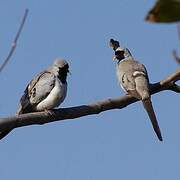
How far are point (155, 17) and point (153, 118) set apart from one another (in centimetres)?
592

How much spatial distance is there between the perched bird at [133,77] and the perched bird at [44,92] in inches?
43.7

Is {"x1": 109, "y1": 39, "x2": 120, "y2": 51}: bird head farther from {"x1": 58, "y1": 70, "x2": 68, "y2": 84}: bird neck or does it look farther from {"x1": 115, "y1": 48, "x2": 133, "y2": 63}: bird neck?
{"x1": 115, "y1": 48, "x2": 133, "y2": 63}: bird neck

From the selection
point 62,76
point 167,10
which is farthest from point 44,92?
point 167,10

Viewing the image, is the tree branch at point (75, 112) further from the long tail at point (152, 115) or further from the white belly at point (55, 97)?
the white belly at point (55, 97)

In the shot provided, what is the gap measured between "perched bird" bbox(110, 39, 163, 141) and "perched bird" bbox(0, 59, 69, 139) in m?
1.11

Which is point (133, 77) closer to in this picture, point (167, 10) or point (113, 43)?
point (113, 43)

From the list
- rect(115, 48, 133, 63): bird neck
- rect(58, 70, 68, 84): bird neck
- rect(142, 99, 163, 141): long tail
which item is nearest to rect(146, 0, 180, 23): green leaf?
rect(142, 99, 163, 141): long tail

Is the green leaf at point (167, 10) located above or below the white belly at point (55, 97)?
below

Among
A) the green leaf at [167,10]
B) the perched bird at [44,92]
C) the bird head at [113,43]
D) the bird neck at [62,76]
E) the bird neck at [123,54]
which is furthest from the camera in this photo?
the bird neck at [123,54]

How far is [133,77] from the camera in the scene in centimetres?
967

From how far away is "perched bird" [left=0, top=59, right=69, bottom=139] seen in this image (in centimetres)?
907

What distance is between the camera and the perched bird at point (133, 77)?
766cm

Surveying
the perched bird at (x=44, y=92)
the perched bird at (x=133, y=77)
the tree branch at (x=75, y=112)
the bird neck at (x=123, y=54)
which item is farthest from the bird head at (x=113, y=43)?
the bird neck at (x=123, y=54)

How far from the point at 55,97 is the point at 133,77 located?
4.81ft
